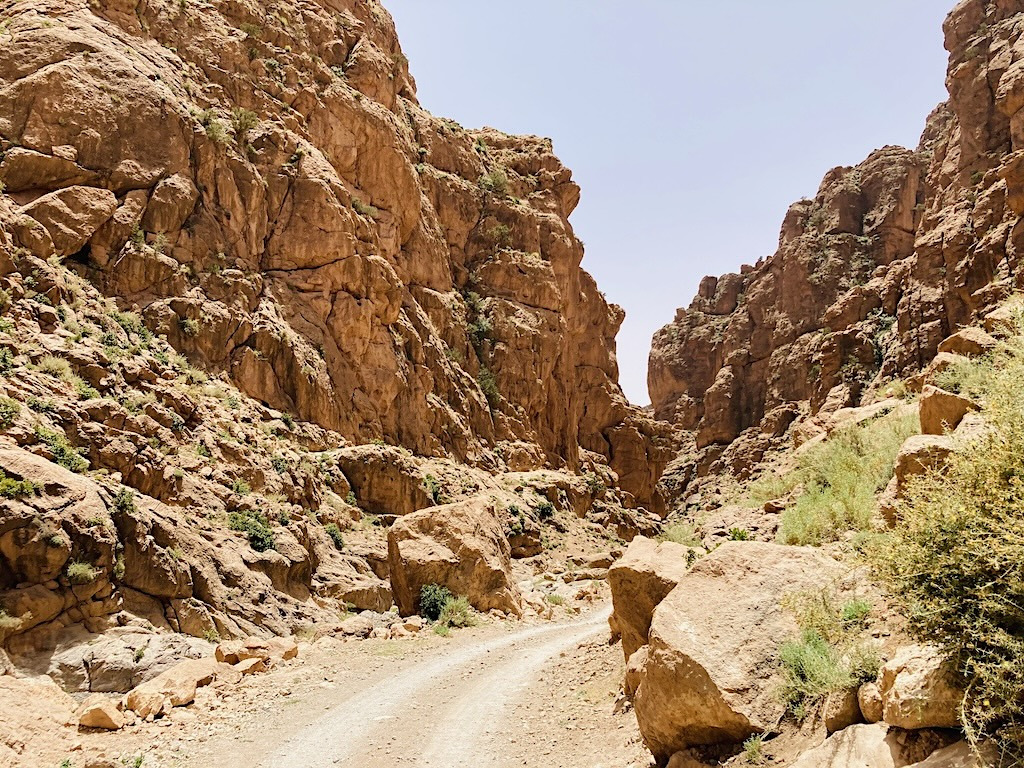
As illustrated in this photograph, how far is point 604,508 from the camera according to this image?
43594mm

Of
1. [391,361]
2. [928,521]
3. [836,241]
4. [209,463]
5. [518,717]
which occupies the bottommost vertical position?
[518,717]

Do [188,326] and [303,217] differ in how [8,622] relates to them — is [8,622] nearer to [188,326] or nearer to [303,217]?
[188,326]

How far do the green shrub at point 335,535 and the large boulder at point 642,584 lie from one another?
14934 mm

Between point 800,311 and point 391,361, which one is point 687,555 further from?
point 800,311

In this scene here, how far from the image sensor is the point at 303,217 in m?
32.3

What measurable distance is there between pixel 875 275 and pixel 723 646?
6925 centimetres

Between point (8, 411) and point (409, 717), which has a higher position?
point (8, 411)

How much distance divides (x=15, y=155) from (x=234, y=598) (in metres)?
18.9

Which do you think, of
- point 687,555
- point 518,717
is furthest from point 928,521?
point 518,717

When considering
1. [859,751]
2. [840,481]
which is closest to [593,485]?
[840,481]

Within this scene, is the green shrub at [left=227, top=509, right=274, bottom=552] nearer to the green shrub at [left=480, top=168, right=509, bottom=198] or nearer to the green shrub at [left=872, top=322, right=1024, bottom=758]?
the green shrub at [left=872, top=322, right=1024, bottom=758]

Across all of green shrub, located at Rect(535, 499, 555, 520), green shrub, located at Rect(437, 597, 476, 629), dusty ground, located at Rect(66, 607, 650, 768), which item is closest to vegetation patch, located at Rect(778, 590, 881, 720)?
dusty ground, located at Rect(66, 607, 650, 768)

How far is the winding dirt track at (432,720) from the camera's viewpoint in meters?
7.93

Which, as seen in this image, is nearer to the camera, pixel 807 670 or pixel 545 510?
→ pixel 807 670
